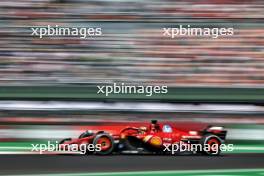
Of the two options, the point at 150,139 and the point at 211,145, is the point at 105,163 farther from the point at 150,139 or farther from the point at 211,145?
the point at 211,145

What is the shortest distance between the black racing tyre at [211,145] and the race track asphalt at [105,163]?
0.04m

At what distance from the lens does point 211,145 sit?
16.1 ft

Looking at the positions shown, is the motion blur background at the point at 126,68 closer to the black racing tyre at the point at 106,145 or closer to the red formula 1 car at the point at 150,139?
the red formula 1 car at the point at 150,139

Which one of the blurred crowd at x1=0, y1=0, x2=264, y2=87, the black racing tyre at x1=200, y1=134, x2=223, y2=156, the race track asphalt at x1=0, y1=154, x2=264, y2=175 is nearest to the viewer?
the race track asphalt at x1=0, y1=154, x2=264, y2=175

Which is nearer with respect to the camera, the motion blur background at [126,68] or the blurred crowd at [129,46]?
the motion blur background at [126,68]

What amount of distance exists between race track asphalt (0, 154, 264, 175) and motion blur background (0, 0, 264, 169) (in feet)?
0.52

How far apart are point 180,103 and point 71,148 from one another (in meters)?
1.02

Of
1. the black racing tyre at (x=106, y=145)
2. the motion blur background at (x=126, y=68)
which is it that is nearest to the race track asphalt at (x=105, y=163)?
the black racing tyre at (x=106, y=145)

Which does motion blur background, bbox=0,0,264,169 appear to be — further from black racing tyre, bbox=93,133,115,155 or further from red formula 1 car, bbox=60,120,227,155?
black racing tyre, bbox=93,133,115,155

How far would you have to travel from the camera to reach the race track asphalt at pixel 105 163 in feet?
15.7

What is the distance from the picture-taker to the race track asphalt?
478 cm

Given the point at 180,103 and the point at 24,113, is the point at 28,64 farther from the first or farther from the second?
the point at 180,103

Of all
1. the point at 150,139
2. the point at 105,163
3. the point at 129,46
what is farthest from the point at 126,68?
the point at 105,163

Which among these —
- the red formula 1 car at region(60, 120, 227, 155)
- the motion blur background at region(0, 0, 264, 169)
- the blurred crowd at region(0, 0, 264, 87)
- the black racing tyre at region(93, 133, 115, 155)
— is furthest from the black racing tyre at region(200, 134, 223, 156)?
the black racing tyre at region(93, 133, 115, 155)
